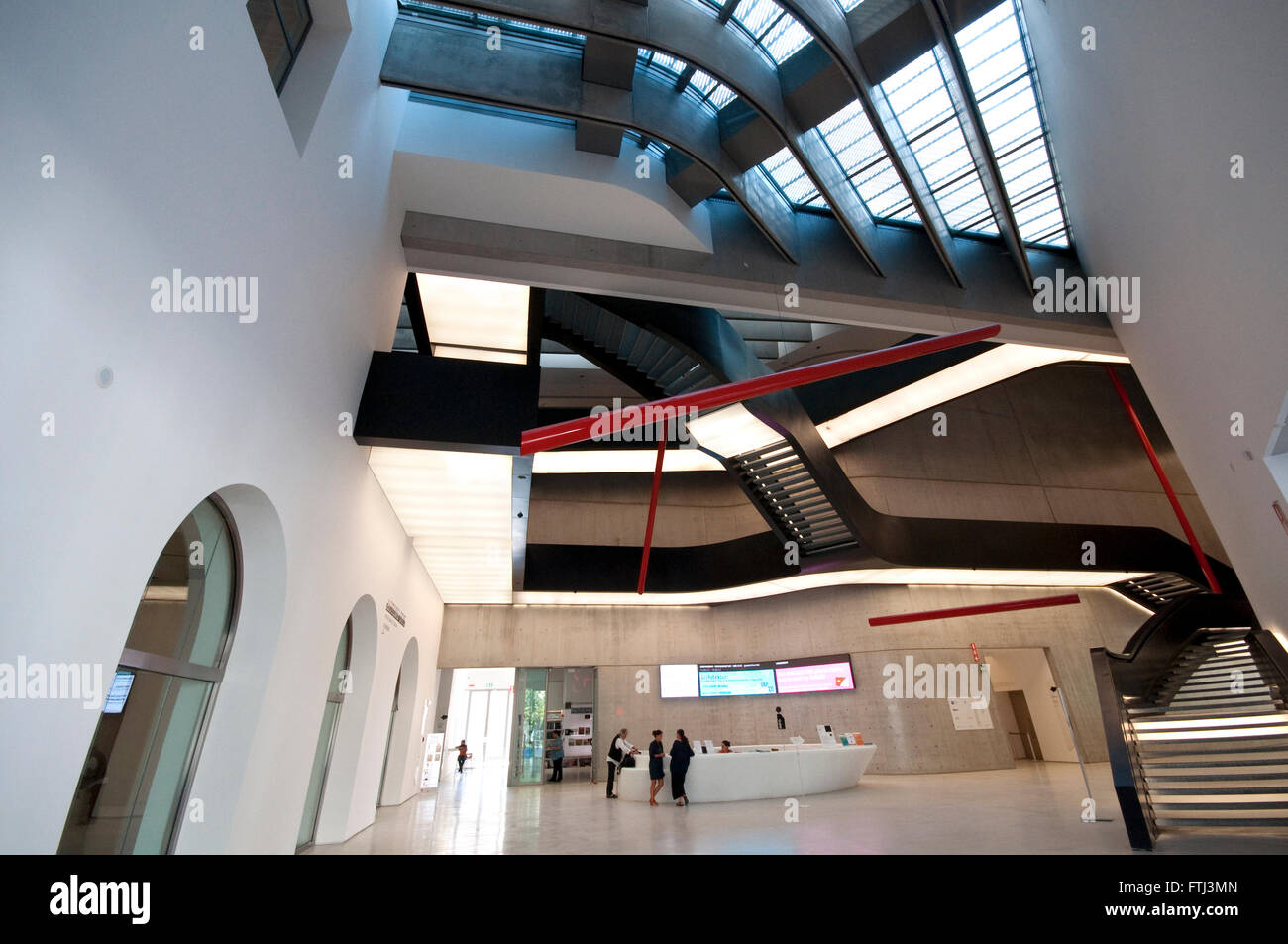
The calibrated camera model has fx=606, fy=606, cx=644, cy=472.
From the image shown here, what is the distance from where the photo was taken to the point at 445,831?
30.7 ft

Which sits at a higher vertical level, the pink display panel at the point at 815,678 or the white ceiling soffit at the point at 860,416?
A: the white ceiling soffit at the point at 860,416

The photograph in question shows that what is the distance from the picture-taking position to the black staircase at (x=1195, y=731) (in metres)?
6.75

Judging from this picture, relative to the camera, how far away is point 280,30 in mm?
5695

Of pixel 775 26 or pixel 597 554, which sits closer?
pixel 775 26

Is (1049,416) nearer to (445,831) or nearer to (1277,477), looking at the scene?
(1277,477)

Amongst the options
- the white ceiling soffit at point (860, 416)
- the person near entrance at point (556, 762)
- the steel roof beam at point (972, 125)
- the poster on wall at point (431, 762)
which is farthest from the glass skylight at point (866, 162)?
the poster on wall at point (431, 762)

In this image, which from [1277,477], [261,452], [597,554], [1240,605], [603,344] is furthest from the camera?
[597,554]

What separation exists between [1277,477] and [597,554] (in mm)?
13667

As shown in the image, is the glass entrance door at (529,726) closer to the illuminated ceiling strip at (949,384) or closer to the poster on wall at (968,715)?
the illuminated ceiling strip at (949,384)

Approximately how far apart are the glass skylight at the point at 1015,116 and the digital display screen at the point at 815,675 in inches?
477

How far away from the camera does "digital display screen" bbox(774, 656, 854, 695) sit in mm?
17844

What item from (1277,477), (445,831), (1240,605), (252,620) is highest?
(1277,477)

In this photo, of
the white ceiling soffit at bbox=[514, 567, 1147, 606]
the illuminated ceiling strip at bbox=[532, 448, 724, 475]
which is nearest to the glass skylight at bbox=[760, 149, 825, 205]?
the illuminated ceiling strip at bbox=[532, 448, 724, 475]
